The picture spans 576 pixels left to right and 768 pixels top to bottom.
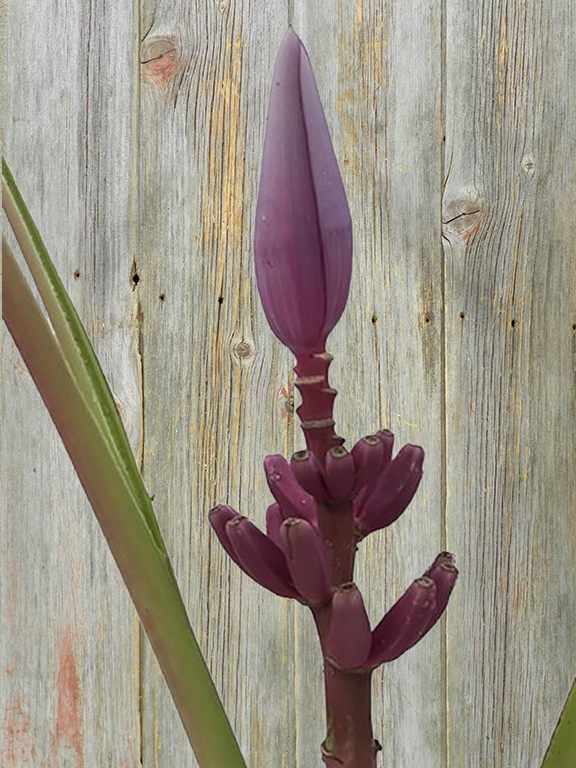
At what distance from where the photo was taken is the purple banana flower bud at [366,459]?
157mm

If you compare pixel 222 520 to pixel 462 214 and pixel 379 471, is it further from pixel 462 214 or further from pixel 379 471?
pixel 462 214

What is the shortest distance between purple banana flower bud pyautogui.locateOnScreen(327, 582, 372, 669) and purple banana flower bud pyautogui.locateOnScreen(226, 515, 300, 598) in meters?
0.01

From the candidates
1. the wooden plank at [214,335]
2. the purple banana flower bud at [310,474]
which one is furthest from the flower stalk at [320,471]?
the wooden plank at [214,335]

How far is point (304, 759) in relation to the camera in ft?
2.78

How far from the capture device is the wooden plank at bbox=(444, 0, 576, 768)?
85 centimetres

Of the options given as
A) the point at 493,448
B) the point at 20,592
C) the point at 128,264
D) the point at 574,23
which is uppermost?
the point at 574,23

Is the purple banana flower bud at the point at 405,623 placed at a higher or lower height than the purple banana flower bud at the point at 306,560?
lower

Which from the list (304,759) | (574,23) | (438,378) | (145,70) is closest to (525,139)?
(574,23)

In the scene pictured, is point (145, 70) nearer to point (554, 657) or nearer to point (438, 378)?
point (438, 378)

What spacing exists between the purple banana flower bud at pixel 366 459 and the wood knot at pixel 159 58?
745mm

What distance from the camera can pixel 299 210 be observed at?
0.15 meters

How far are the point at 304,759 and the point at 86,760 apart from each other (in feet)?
0.63

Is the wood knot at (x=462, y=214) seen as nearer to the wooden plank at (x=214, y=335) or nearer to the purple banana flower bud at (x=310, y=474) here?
the wooden plank at (x=214, y=335)

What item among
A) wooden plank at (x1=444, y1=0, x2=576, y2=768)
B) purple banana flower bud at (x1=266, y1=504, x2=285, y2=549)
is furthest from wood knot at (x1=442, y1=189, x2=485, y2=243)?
purple banana flower bud at (x1=266, y1=504, x2=285, y2=549)
